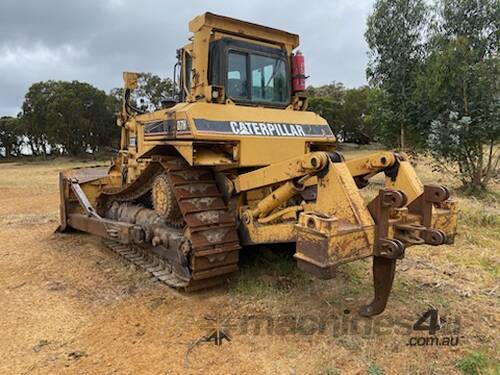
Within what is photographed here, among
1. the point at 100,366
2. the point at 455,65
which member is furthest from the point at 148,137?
the point at 455,65

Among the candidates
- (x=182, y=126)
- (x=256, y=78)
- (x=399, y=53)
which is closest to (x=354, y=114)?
(x=399, y=53)

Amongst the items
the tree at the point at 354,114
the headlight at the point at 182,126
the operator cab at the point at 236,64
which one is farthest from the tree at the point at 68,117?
the headlight at the point at 182,126

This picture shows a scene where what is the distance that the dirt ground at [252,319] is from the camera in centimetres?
326

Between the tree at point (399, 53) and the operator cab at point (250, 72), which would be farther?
the tree at point (399, 53)

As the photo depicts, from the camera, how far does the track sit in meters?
4.26

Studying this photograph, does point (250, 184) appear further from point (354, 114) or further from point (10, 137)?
point (10, 137)

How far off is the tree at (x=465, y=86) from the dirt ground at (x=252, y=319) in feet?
16.8

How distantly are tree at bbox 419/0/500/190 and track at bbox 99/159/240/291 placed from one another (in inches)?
309

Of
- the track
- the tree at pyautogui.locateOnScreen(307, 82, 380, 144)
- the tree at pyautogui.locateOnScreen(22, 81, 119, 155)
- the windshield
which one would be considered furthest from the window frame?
the tree at pyautogui.locateOnScreen(22, 81, 119, 155)

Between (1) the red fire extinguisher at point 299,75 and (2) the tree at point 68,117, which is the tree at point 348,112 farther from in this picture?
(1) the red fire extinguisher at point 299,75

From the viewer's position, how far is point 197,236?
423 centimetres

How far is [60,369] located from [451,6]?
12.2 metres

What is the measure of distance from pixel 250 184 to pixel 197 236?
74 centimetres

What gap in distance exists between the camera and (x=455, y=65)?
10.5 metres
